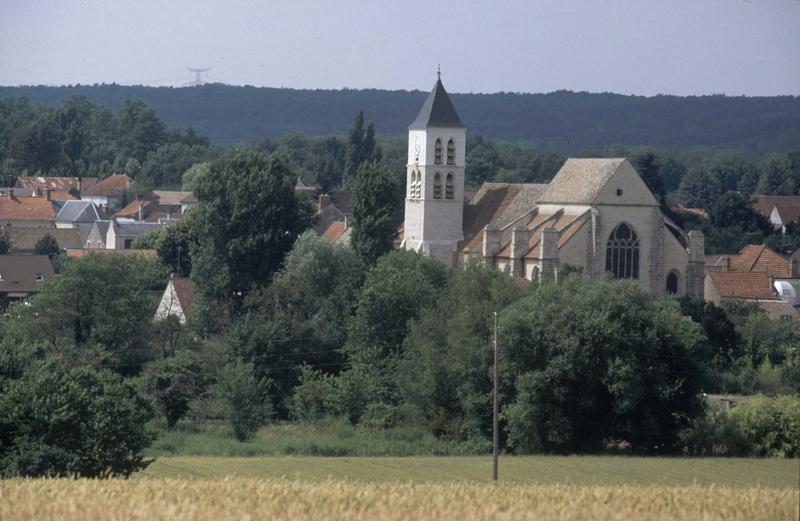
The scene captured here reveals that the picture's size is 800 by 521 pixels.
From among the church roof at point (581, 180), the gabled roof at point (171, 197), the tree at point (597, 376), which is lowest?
the tree at point (597, 376)

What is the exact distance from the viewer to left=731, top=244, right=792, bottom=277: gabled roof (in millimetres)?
85188

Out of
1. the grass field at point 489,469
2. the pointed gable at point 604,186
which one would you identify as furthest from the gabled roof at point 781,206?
the grass field at point 489,469

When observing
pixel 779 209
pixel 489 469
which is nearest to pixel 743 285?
pixel 489 469

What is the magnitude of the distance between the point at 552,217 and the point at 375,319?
45.2 ft

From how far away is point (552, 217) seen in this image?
67188 millimetres

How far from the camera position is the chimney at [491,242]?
6631 centimetres

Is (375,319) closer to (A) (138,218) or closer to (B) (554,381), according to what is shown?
(B) (554,381)

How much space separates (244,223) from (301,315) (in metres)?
8.74

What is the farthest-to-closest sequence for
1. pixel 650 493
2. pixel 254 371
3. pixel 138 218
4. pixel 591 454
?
pixel 138 218 → pixel 254 371 → pixel 591 454 → pixel 650 493

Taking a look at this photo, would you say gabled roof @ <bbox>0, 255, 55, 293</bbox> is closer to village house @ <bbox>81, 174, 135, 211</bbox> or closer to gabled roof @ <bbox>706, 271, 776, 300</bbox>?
gabled roof @ <bbox>706, 271, 776, 300</bbox>

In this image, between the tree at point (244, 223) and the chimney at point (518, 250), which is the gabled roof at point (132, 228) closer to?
the tree at point (244, 223)

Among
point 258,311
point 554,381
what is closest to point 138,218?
point 258,311

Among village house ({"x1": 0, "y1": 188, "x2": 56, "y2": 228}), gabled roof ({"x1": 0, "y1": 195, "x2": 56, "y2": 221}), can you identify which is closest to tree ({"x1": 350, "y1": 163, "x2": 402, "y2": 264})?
village house ({"x1": 0, "y1": 188, "x2": 56, "y2": 228})

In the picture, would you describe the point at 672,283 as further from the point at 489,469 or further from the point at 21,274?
the point at 21,274
